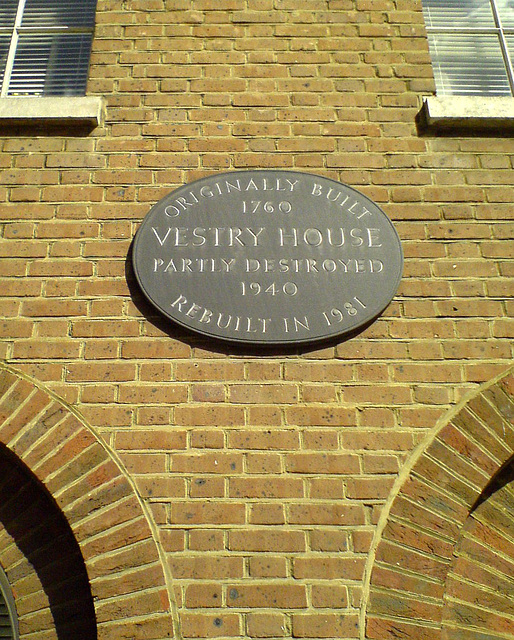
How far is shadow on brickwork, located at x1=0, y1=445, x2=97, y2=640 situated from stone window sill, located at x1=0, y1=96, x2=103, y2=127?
64.6 inches

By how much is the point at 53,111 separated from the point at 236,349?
5.19ft

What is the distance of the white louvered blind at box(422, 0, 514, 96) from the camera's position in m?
3.29

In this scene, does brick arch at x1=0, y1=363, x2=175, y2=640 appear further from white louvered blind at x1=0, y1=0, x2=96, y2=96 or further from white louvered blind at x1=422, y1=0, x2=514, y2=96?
white louvered blind at x1=422, y1=0, x2=514, y2=96

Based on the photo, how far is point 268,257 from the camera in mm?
2582

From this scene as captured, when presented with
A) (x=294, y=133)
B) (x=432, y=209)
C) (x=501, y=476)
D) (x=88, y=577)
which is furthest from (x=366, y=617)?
(x=294, y=133)

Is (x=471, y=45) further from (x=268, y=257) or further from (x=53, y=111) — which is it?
(x=53, y=111)

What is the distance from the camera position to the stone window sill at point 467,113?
9.43 ft

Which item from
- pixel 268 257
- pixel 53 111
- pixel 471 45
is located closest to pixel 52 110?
pixel 53 111

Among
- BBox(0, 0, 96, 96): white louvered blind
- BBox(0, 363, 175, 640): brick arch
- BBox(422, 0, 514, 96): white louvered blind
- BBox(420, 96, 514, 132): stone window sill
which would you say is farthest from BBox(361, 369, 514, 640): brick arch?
BBox(0, 0, 96, 96): white louvered blind

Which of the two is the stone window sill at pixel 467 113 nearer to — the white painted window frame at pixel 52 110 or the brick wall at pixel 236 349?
the brick wall at pixel 236 349

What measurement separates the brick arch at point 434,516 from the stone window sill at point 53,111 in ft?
7.31

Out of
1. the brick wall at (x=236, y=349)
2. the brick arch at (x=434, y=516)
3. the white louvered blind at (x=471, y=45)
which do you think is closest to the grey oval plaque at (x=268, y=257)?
the brick wall at (x=236, y=349)

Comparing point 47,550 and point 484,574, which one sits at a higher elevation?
point 47,550

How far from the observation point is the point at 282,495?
2.15m
